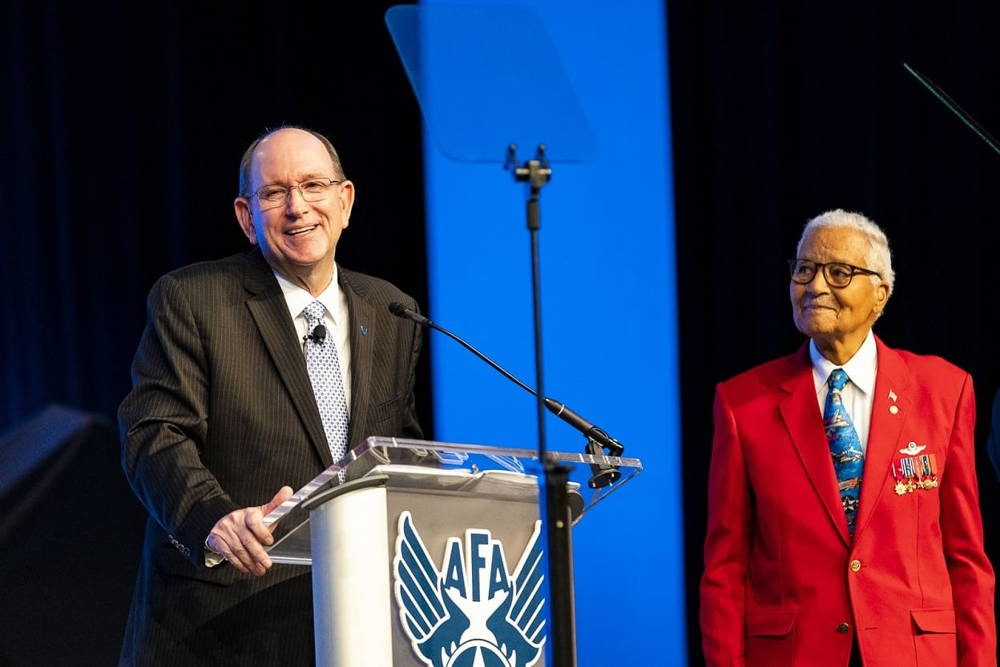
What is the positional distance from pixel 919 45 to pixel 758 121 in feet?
1.97

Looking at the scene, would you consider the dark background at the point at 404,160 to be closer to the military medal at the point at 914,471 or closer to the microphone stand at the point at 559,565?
the military medal at the point at 914,471

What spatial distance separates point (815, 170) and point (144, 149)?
85.5 inches

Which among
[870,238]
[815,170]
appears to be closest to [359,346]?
[870,238]

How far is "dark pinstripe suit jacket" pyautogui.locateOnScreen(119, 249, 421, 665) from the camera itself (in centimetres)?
236

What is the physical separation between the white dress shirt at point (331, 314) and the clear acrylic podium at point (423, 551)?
1.71 ft

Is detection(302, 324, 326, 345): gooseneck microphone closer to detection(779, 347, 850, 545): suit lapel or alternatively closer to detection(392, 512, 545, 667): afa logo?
detection(392, 512, 545, 667): afa logo

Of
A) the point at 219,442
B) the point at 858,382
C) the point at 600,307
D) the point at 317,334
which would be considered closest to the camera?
the point at 219,442

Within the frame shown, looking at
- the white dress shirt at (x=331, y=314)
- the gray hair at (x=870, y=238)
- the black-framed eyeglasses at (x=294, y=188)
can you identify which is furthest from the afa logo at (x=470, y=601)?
the gray hair at (x=870, y=238)

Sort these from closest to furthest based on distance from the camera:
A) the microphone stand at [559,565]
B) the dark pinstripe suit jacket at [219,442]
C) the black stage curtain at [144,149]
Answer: the microphone stand at [559,565] → the dark pinstripe suit jacket at [219,442] → the black stage curtain at [144,149]

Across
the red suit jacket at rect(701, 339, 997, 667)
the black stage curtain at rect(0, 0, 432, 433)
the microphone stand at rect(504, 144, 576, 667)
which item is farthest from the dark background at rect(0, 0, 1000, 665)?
the microphone stand at rect(504, 144, 576, 667)

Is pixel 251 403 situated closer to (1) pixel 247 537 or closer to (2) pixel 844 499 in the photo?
(1) pixel 247 537

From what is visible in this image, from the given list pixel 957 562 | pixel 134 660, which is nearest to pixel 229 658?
pixel 134 660

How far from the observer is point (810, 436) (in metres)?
2.97

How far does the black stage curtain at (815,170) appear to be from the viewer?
14.6ft
